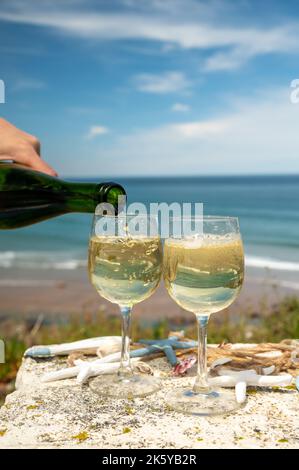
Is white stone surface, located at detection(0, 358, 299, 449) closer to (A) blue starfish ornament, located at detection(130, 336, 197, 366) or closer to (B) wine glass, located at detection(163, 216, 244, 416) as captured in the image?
(B) wine glass, located at detection(163, 216, 244, 416)

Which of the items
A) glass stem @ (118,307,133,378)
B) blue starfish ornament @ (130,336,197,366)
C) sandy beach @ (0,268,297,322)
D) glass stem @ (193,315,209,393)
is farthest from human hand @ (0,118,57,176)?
sandy beach @ (0,268,297,322)

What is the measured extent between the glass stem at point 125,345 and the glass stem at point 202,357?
319 millimetres

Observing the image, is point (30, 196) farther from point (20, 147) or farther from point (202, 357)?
point (202, 357)

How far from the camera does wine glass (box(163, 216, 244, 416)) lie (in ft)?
6.06

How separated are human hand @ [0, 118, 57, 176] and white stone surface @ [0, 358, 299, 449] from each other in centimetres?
94

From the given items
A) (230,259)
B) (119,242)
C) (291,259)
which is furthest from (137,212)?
(291,259)

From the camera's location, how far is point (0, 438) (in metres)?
1.67

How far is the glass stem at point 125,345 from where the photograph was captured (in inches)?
85.7

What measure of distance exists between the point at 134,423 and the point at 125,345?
468 millimetres

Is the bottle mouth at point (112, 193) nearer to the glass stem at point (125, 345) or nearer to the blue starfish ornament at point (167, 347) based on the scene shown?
the glass stem at point (125, 345)

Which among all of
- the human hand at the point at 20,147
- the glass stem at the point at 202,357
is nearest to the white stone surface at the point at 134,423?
the glass stem at the point at 202,357

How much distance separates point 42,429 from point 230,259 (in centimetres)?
78

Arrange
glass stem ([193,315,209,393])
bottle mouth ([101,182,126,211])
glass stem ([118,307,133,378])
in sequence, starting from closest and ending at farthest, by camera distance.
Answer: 1. glass stem ([193,315,209,393])
2. glass stem ([118,307,133,378])
3. bottle mouth ([101,182,126,211])
